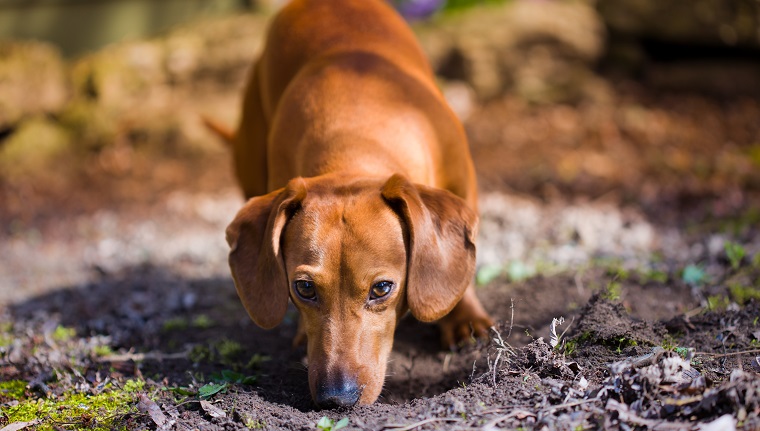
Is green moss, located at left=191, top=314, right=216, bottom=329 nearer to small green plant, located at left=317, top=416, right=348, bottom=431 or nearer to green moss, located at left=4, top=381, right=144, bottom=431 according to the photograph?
green moss, located at left=4, top=381, right=144, bottom=431

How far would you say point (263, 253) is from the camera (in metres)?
3.20

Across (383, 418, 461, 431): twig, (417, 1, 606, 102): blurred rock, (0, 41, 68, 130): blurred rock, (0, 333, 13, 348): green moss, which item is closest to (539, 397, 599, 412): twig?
(383, 418, 461, 431): twig

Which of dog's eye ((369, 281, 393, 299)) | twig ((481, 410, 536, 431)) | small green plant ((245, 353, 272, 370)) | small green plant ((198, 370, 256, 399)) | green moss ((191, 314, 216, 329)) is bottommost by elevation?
green moss ((191, 314, 216, 329))

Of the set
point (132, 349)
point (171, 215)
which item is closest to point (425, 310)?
point (132, 349)

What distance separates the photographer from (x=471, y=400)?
2.70 m

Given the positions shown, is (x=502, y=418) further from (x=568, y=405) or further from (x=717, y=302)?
(x=717, y=302)

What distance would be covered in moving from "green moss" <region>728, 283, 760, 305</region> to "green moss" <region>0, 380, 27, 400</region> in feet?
10.9

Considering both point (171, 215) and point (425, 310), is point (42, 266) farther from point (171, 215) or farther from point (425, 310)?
point (425, 310)

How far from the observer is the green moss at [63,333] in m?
4.01

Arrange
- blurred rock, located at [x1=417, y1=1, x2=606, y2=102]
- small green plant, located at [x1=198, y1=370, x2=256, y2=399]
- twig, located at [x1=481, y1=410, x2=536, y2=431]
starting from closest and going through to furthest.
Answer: twig, located at [x1=481, y1=410, x2=536, y2=431] < small green plant, located at [x1=198, y1=370, x2=256, y2=399] < blurred rock, located at [x1=417, y1=1, x2=606, y2=102]

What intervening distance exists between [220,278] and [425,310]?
2.64 m

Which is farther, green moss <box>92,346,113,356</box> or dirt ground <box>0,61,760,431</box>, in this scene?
green moss <box>92,346,113,356</box>

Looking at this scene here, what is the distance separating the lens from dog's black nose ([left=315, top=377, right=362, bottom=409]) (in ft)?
9.30

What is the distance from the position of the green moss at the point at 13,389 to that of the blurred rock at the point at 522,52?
668 cm
